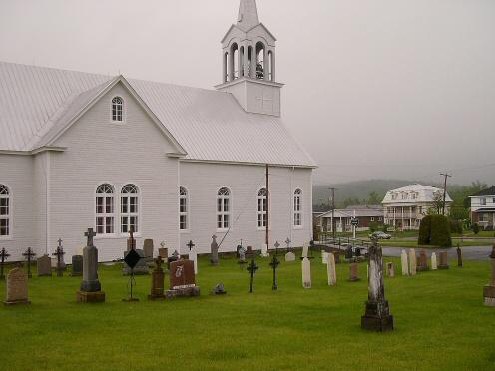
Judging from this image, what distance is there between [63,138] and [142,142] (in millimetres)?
3716

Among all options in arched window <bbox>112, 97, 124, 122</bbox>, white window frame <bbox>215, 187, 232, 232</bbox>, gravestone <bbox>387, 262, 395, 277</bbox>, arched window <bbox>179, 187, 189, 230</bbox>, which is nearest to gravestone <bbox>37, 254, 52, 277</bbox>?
arched window <bbox>112, 97, 124, 122</bbox>

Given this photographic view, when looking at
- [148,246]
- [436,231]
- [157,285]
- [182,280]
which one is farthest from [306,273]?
[436,231]

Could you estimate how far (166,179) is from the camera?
2752 centimetres

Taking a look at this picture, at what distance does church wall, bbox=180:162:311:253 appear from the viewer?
3022 centimetres

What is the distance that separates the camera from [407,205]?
112375 mm

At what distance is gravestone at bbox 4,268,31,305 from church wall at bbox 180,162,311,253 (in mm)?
15769

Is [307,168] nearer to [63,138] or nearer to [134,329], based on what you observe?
[63,138]

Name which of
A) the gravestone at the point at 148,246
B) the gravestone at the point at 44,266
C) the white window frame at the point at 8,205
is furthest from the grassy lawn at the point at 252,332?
the white window frame at the point at 8,205

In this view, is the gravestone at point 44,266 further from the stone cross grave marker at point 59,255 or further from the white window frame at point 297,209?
the white window frame at point 297,209

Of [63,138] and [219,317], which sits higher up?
[63,138]

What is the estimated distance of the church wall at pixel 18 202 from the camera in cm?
2409

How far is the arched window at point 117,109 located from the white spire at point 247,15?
1310 cm

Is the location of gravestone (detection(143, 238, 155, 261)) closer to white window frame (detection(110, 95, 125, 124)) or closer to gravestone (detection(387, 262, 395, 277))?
white window frame (detection(110, 95, 125, 124))

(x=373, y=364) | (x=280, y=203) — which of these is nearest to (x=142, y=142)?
(x=280, y=203)
